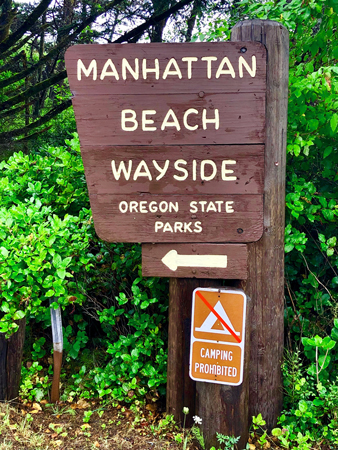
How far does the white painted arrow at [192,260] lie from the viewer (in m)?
2.00

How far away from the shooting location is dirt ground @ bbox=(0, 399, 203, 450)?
2129mm

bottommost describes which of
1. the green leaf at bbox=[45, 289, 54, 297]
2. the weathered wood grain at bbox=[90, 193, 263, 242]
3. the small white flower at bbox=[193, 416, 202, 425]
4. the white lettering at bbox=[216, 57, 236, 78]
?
the small white flower at bbox=[193, 416, 202, 425]

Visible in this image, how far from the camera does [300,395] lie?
2184 mm

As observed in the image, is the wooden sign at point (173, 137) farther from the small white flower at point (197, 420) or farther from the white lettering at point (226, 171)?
the small white flower at point (197, 420)

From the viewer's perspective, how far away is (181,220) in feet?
6.48

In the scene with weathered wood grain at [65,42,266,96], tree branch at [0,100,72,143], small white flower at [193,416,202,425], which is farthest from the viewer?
tree branch at [0,100,72,143]

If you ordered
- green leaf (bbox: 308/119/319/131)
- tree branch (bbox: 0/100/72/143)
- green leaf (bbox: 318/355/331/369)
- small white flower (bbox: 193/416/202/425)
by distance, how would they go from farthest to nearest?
tree branch (bbox: 0/100/72/143) → green leaf (bbox: 308/119/319/131) → green leaf (bbox: 318/355/331/369) → small white flower (bbox: 193/416/202/425)

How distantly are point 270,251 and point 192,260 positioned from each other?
1.69 feet

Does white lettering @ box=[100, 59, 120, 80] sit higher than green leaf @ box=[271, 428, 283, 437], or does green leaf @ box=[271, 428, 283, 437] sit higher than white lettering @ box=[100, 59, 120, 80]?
white lettering @ box=[100, 59, 120, 80]

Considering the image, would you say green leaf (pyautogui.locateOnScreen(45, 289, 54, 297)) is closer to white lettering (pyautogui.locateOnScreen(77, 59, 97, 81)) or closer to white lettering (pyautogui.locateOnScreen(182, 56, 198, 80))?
white lettering (pyautogui.locateOnScreen(77, 59, 97, 81))

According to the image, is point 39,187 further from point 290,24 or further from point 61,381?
point 290,24

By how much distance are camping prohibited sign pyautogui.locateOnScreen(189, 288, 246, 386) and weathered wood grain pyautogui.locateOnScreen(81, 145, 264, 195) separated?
627 millimetres

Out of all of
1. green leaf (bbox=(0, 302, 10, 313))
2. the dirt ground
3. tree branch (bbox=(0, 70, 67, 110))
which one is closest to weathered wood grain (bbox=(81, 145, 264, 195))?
green leaf (bbox=(0, 302, 10, 313))

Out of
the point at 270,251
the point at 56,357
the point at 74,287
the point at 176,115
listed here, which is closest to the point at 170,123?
the point at 176,115
